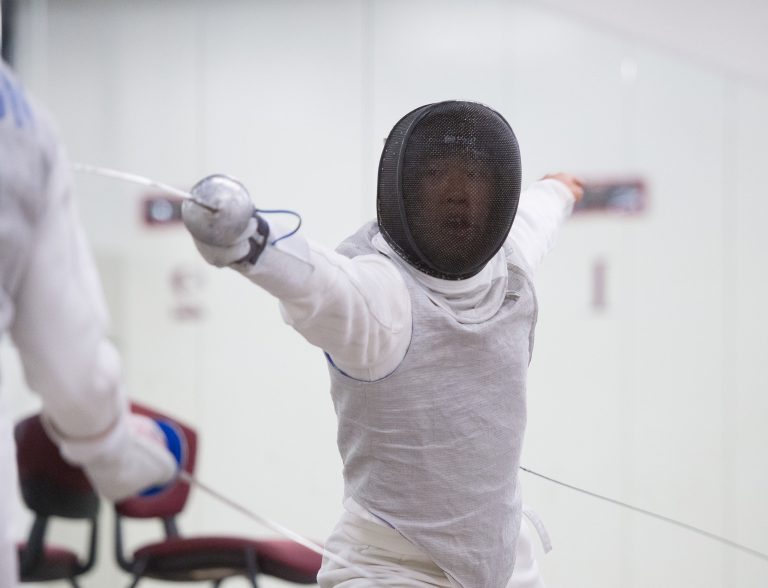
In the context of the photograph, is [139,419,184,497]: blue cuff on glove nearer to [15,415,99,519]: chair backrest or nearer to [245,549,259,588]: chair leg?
[245,549,259,588]: chair leg

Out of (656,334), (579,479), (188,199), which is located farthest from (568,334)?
(188,199)

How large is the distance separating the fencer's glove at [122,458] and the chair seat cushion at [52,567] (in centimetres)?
215

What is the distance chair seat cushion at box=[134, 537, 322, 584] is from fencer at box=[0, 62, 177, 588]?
186 cm

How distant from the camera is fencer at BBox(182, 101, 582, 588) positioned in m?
1.43

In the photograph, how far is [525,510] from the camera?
5.89 ft

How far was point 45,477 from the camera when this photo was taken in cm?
291

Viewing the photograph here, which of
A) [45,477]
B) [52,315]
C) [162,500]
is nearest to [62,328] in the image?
[52,315]

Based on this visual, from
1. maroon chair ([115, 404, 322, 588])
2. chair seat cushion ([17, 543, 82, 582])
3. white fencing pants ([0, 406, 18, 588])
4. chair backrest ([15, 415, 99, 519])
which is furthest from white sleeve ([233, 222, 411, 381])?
chair seat cushion ([17, 543, 82, 582])

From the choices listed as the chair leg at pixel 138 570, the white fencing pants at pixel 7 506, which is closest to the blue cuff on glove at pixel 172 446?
the white fencing pants at pixel 7 506

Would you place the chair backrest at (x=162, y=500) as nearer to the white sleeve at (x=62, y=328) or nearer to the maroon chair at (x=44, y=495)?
the maroon chair at (x=44, y=495)

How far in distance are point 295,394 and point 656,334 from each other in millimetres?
1437

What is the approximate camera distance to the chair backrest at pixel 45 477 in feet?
9.45

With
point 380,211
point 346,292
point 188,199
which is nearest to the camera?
point 188,199

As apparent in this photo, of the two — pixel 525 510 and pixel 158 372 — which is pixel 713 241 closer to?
pixel 525 510
